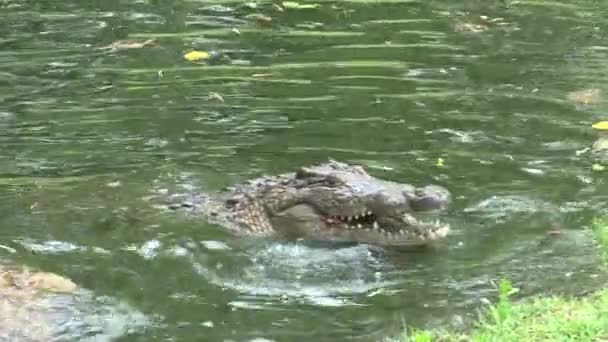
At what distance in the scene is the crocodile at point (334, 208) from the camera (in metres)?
7.47

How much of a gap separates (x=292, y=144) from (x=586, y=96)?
3.20 meters

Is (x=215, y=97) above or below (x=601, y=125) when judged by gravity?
below

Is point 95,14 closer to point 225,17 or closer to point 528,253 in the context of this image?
point 225,17

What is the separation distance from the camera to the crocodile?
294 inches

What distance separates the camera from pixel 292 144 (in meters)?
9.76

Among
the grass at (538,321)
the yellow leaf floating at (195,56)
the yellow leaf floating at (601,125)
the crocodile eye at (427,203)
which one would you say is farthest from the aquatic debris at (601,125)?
the yellow leaf floating at (195,56)

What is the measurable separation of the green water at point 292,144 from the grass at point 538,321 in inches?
10.1

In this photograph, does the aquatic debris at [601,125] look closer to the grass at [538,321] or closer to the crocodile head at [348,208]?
the crocodile head at [348,208]

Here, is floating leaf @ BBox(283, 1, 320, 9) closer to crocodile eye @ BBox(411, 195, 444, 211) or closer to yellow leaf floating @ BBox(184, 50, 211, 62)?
yellow leaf floating @ BBox(184, 50, 211, 62)

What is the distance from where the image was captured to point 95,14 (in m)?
15.0

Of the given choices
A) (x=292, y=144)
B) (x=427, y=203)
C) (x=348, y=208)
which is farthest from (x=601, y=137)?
(x=348, y=208)

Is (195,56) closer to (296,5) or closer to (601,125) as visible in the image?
(296,5)

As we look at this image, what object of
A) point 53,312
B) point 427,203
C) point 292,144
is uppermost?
point 427,203

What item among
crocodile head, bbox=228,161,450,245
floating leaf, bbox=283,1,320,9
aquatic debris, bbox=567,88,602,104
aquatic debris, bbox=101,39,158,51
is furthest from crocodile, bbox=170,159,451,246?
floating leaf, bbox=283,1,320,9
